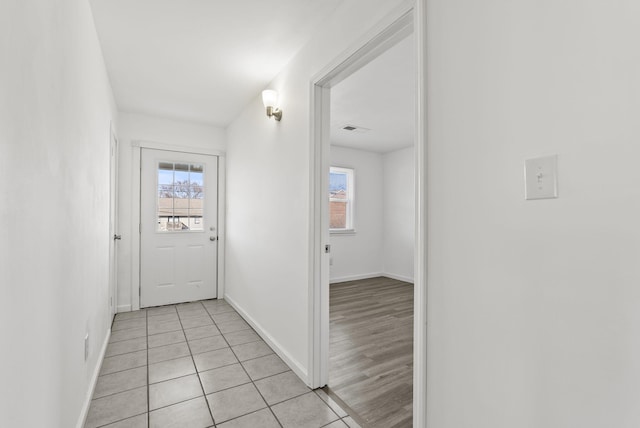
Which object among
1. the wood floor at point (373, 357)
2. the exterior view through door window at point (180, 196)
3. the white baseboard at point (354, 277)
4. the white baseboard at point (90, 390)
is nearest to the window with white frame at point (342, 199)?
the white baseboard at point (354, 277)

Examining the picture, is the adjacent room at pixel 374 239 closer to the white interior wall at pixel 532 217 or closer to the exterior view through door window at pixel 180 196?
the white interior wall at pixel 532 217

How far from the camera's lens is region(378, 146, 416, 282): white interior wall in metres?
5.49

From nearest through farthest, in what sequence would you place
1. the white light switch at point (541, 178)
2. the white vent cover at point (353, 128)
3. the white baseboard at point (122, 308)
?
the white light switch at point (541, 178)
the white baseboard at point (122, 308)
the white vent cover at point (353, 128)

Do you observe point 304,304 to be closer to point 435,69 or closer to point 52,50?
point 435,69

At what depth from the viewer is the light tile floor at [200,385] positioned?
5.83 feet

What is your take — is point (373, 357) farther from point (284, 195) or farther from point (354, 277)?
point (354, 277)

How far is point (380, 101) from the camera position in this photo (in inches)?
134

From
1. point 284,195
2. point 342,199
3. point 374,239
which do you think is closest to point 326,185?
point 284,195

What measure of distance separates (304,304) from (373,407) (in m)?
0.78

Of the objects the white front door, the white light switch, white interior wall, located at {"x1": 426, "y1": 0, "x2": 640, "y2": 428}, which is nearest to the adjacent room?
white interior wall, located at {"x1": 426, "y1": 0, "x2": 640, "y2": 428}

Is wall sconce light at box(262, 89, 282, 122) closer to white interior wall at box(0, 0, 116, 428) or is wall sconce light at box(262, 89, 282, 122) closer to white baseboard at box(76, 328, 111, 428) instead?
white interior wall at box(0, 0, 116, 428)

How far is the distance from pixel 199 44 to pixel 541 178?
245cm

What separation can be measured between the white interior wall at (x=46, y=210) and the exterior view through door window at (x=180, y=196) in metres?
2.02

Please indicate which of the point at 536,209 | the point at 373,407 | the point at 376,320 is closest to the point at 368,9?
the point at 536,209
